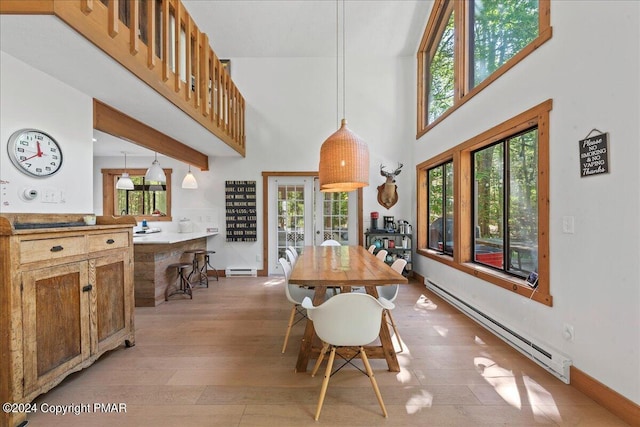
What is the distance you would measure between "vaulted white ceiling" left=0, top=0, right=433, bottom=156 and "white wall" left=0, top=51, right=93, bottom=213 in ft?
0.35

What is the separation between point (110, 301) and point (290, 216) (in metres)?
3.45

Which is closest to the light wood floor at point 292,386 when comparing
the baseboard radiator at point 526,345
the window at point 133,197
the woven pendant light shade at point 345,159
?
the baseboard radiator at point 526,345

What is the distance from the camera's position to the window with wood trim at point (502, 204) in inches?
89.8

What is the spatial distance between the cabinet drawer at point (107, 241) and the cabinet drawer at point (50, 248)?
83 mm

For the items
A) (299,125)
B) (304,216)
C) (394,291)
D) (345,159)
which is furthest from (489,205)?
(299,125)

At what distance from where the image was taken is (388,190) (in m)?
5.14

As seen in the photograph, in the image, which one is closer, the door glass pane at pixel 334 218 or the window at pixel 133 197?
the door glass pane at pixel 334 218

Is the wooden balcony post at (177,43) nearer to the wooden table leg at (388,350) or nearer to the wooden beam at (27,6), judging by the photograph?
the wooden beam at (27,6)

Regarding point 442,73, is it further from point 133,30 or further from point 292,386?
point 292,386

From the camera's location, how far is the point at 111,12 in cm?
183

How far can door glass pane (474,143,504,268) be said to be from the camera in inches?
118

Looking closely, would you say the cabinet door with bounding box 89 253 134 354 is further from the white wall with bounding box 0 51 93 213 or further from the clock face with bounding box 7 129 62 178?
the clock face with bounding box 7 129 62 178

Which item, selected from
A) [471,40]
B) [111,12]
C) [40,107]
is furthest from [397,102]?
[40,107]

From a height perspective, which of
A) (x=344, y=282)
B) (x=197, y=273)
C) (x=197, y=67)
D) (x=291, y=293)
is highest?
(x=197, y=67)
